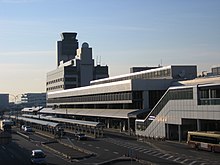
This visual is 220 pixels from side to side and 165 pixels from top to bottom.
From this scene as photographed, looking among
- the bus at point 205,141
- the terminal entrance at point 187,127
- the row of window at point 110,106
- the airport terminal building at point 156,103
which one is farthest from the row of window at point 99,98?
the bus at point 205,141

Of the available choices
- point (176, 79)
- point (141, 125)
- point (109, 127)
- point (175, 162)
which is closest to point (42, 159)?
point (175, 162)

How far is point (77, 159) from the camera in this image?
159ft

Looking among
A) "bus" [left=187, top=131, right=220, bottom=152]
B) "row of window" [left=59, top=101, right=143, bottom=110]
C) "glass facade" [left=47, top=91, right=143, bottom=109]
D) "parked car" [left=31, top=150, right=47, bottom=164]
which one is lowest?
"parked car" [left=31, top=150, right=47, bottom=164]

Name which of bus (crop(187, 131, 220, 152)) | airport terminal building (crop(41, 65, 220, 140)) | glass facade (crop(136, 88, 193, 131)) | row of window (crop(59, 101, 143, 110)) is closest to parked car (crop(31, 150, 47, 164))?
bus (crop(187, 131, 220, 152))

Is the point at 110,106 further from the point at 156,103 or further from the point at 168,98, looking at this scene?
the point at 168,98

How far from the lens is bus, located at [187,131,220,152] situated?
52469mm

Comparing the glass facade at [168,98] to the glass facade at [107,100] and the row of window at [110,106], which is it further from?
the glass facade at [107,100]

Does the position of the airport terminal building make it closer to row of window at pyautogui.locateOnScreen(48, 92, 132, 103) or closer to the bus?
row of window at pyautogui.locateOnScreen(48, 92, 132, 103)

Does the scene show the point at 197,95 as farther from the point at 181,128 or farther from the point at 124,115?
the point at 124,115

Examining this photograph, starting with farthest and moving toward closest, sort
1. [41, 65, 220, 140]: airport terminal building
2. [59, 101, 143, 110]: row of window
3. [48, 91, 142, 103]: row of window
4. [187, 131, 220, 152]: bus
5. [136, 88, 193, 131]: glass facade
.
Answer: [59, 101, 143, 110]: row of window → [48, 91, 142, 103]: row of window → [136, 88, 193, 131]: glass facade → [41, 65, 220, 140]: airport terminal building → [187, 131, 220, 152]: bus

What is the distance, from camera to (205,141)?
55.2 metres

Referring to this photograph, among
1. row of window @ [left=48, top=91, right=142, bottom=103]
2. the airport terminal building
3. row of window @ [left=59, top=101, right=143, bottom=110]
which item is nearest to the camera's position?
the airport terminal building

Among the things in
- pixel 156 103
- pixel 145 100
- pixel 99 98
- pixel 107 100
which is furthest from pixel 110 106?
pixel 156 103

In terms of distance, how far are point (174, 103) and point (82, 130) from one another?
35773mm
